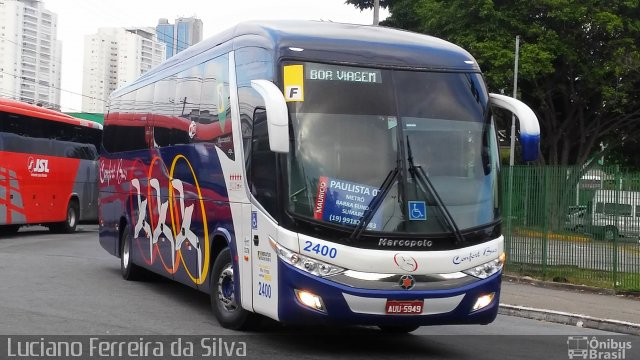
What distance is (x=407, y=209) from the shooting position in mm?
7754

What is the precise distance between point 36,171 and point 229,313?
17.5 metres

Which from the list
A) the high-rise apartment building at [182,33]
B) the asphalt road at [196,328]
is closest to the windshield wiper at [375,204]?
the asphalt road at [196,328]

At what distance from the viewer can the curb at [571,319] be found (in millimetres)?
11677

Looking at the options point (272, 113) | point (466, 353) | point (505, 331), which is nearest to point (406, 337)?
point (466, 353)

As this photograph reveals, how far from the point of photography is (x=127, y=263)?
558 inches

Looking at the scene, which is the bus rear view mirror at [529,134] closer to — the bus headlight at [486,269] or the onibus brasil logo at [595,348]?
the bus headlight at [486,269]

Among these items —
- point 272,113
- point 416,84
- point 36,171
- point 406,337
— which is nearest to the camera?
point 272,113

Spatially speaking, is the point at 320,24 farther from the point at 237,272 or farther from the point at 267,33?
the point at 237,272

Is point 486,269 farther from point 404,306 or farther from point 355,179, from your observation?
point 355,179

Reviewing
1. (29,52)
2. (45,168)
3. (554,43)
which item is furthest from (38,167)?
(29,52)

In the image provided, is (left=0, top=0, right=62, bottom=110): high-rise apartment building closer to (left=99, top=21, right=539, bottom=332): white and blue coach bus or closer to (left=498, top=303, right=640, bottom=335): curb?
(left=498, top=303, right=640, bottom=335): curb

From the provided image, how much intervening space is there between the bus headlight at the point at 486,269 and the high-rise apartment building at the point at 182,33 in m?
29.5

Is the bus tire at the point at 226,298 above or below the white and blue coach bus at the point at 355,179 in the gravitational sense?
below

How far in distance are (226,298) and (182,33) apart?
29.5 metres
